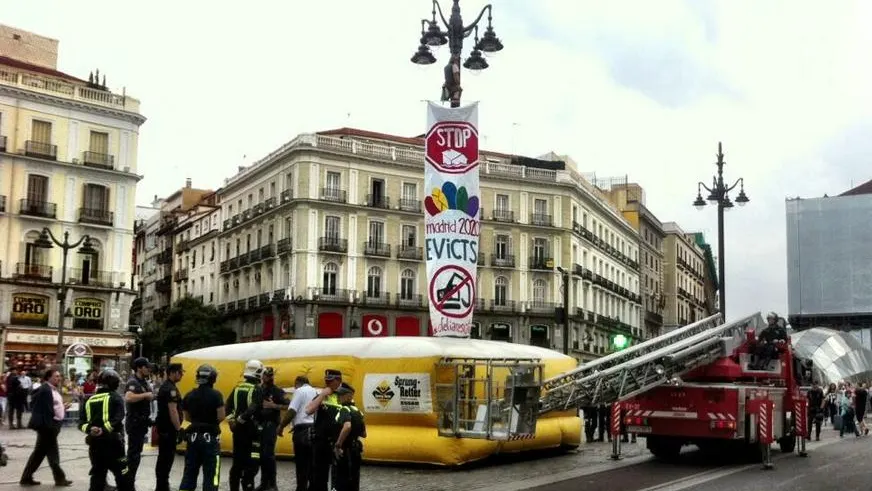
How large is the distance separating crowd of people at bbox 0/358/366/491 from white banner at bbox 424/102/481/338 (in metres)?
5.74

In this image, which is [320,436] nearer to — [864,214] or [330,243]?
[330,243]

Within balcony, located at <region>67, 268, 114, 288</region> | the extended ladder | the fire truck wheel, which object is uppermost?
balcony, located at <region>67, 268, 114, 288</region>

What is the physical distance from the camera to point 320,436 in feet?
33.0

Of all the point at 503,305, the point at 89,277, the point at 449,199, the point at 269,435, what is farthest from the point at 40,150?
the point at 269,435

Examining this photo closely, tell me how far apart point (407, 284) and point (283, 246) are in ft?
26.8

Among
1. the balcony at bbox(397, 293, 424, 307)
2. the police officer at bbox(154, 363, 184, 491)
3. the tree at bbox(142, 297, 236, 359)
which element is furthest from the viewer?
the tree at bbox(142, 297, 236, 359)

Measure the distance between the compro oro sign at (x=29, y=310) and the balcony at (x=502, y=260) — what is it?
92.5 feet

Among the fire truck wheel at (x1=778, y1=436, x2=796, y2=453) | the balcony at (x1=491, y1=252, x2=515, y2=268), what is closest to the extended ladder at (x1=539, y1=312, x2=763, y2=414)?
the fire truck wheel at (x1=778, y1=436, x2=796, y2=453)

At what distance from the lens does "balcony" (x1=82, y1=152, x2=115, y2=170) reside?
48.7m

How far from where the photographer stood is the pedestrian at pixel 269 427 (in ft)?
40.1

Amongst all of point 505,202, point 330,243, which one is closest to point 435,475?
point 330,243

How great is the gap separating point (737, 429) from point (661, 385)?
1424 mm

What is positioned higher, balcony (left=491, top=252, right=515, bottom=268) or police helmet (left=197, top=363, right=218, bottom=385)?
balcony (left=491, top=252, right=515, bottom=268)

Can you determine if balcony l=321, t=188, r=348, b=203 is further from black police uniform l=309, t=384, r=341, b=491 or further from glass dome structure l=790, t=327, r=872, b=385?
black police uniform l=309, t=384, r=341, b=491
